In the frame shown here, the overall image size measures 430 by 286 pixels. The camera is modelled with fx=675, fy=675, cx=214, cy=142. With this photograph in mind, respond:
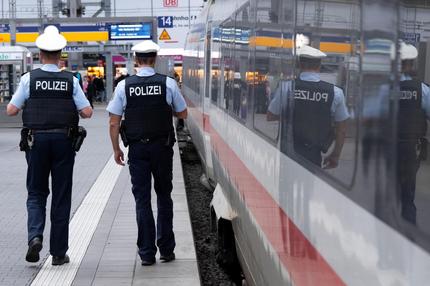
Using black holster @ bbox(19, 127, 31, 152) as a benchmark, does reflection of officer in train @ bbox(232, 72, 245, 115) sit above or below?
above

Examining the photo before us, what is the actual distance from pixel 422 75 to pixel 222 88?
17.1 ft

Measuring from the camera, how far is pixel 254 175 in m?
4.12

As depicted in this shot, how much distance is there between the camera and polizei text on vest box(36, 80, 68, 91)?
504 cm

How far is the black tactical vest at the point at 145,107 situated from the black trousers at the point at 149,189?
0.30 feet

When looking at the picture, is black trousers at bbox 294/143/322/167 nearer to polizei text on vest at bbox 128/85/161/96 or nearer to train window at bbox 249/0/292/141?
train window at bbox 249/0/292/141

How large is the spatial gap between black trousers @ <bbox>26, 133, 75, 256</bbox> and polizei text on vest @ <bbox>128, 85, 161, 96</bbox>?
0.62 metres

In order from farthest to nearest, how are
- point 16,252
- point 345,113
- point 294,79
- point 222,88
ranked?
point 222,88
point 16,252
point 294,79
point 345,113

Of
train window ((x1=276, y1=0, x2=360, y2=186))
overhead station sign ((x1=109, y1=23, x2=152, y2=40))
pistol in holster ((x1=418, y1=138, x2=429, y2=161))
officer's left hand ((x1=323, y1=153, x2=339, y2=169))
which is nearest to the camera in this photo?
pistol in holster ((x1=418, y1=138, x2=429, y2=161))

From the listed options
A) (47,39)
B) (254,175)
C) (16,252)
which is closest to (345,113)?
(254,175)

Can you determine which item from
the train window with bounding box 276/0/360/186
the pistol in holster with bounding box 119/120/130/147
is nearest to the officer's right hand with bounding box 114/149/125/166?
the pistol in holster with bounding box 119/120/130/147

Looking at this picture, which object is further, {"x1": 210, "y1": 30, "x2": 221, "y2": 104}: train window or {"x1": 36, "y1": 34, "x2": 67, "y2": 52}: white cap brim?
{"x1": 210, "y1": 30, "x2": 221, "y2": 104}: train window

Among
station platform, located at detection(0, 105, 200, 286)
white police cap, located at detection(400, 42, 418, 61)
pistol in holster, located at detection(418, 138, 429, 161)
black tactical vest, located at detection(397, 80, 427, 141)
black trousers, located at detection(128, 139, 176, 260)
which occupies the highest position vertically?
white police cap, located at detection(400, 42, 418, 61)

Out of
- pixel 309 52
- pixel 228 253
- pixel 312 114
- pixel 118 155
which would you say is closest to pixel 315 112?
pixel 312 114

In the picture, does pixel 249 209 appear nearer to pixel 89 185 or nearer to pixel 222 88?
pixel 222 88
